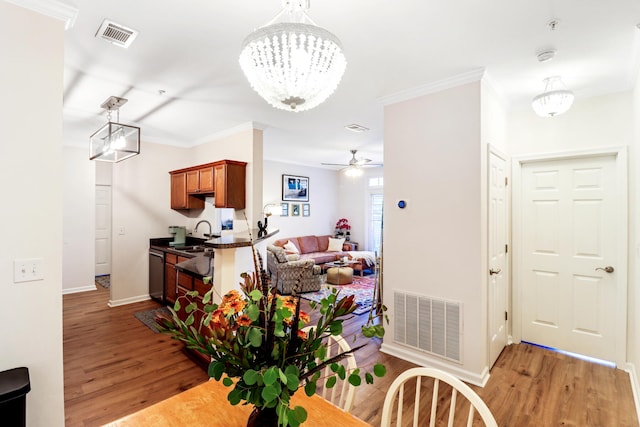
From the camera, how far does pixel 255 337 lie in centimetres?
77

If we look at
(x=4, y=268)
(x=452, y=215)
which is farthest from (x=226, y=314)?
(x=452, y=215)

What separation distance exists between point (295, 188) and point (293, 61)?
21.4 ft

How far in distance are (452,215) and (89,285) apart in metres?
6.41

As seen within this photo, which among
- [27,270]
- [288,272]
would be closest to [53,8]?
[27,270]

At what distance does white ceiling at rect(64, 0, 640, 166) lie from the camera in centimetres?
A: 185

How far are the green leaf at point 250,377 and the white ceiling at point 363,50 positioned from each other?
6.34ft

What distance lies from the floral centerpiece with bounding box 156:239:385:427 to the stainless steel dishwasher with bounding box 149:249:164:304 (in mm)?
4456

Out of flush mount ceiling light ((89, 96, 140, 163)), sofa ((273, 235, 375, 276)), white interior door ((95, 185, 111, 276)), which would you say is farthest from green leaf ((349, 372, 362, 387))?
white interior door ((95, 185, 111, 276))

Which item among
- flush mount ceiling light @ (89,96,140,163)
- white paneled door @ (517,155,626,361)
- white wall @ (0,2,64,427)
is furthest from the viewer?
flush mount ceiling light @ (89,96,140,163)

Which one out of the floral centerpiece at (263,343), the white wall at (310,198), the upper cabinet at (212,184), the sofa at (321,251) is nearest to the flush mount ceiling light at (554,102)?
the floral centerpiece at (263,343)

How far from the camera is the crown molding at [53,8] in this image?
1654mm

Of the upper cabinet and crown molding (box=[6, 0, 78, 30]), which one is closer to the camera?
crown molding (box=[6, 0, 78, 30])

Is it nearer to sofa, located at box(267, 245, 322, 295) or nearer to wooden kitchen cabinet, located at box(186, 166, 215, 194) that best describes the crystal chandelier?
wooden kitchen cabinet, located at box(186, 166, 215, 194)

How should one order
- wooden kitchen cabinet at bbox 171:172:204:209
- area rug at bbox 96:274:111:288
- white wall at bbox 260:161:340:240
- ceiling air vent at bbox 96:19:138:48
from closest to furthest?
ceiling air vent at bbox 96:19:138:48 < wooden kitchen cabinet at bbox 171:172:204:209 < area rug at bbox 96:274:111:288 < white wall at bbox 260:161:340:240
